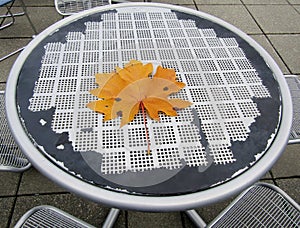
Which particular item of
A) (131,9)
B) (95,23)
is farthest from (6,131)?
(131,9)

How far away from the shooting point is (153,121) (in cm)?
127

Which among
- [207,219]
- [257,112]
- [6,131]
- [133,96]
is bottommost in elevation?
[207,219]

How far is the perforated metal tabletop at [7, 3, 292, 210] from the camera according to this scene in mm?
1085

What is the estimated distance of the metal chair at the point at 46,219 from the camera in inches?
55.4

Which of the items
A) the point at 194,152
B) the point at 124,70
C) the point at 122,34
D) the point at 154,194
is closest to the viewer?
the point at 154,194

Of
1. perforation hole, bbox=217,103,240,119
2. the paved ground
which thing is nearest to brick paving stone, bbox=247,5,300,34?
the paved ground

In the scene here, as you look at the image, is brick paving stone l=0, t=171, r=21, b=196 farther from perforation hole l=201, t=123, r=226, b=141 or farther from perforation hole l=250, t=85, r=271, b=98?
perforation hole l=250, t=85, r=271, b=98

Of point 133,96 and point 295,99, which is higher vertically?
point 133,96

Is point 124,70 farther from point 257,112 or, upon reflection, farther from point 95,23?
point 257,112

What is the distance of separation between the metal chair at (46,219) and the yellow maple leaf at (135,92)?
0.59 meters

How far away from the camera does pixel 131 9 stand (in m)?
1.93

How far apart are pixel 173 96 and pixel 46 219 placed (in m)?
0.85

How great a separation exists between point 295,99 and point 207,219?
102 centimetres

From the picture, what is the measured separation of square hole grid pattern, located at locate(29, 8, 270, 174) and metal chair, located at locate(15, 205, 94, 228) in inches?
20.2
